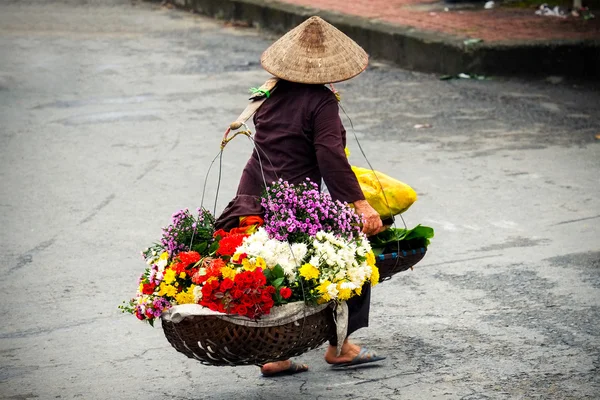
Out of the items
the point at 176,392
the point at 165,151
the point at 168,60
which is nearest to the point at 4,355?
the point at 176,392

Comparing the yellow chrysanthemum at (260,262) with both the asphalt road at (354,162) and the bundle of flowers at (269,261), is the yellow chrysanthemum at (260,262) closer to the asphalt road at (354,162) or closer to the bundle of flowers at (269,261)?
the bundle of flowers at (269,261)

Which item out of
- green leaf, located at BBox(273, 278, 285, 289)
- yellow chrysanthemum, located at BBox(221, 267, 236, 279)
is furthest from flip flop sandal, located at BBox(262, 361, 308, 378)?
yellow chrysanthemum, located at BBox(221, 267, 236, 279)

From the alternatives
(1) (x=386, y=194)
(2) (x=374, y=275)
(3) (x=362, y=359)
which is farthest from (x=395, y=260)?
(3) (x=362, y=359)

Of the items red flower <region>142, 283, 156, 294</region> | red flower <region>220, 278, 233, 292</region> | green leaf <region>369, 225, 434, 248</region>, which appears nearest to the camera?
red flower <region>220, 278, 233, 292</region>

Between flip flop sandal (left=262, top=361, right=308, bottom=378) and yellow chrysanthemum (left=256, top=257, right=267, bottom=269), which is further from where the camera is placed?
flip flop sandal (left=262, top=361, right=308, bottom=378)

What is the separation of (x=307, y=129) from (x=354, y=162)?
410 centimetres

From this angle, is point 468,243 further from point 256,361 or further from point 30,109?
point 30,109

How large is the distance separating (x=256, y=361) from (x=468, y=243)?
2.86 meters

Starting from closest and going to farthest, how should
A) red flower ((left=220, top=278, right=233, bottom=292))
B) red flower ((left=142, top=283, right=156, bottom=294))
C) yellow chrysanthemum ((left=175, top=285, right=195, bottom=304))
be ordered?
red flower ((left=220, top=278, right=233, bottom=292)), yellow chrysanthemum ((left=175, top=285, right=195, bottom=304)), red flower ((left=142, top=283, right=156, bottom=294))

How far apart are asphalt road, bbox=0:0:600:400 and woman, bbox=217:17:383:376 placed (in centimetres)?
57

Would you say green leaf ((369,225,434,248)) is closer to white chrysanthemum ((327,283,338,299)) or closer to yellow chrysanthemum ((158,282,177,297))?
white chrysanthemum ((327,283,338,299))

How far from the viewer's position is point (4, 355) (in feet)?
17.3

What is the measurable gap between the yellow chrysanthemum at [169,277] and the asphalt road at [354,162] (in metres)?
0.73

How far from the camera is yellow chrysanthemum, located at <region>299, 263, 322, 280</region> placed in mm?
4246
